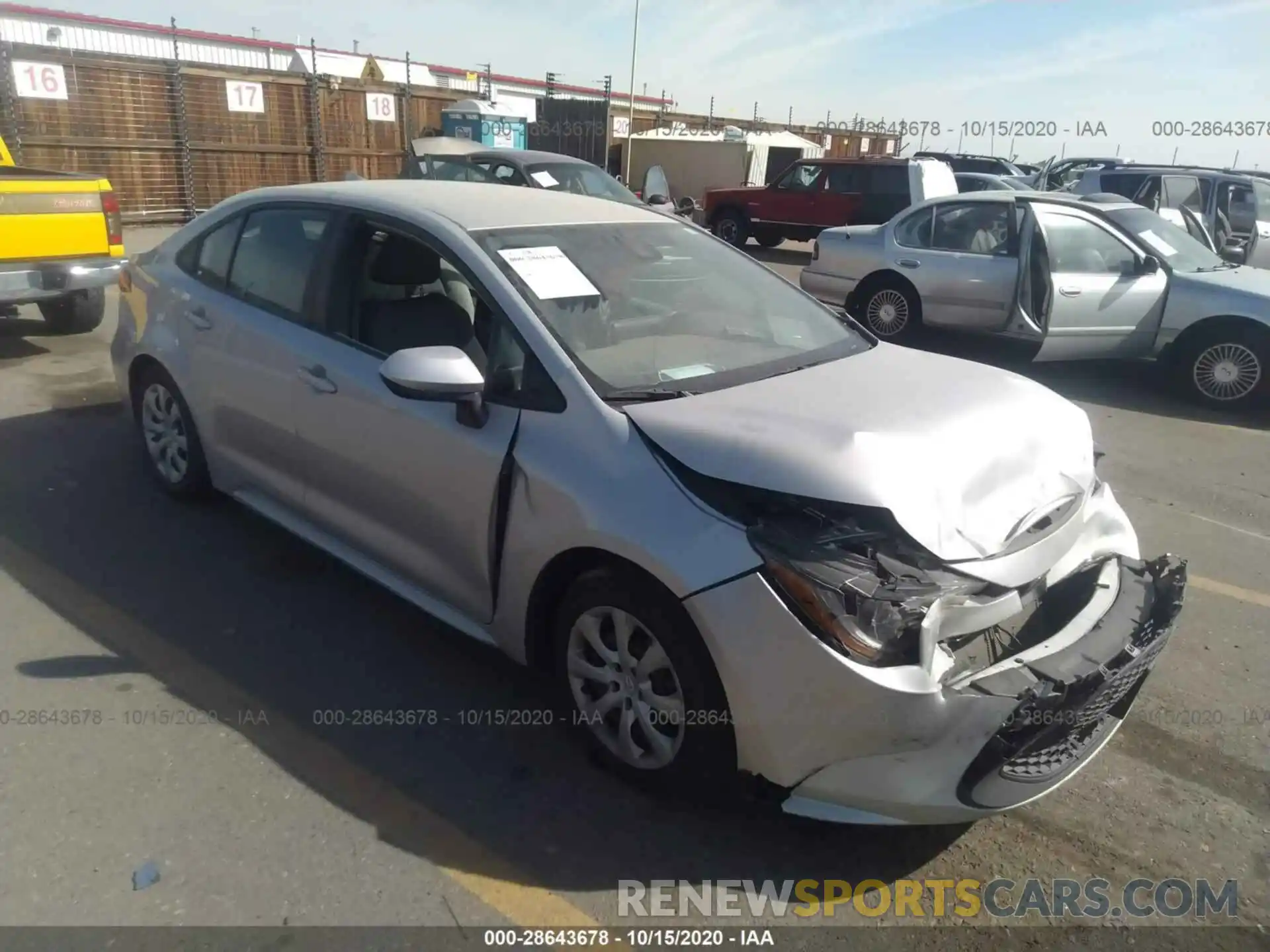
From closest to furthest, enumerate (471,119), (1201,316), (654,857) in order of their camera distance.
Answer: (654,857)
(1201,316)
(471,119)

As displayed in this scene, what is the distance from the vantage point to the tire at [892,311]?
8.80m

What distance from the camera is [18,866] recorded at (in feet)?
8.21

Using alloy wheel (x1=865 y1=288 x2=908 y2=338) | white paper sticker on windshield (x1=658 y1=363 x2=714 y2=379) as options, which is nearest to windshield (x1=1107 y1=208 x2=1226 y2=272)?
alloy wheel (x1=865 y1=288 x2=908 y2=338)

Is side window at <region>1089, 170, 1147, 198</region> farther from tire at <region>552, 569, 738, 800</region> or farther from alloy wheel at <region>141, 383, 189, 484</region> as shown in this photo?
tire at <region>552, 569, 738, 800</region>

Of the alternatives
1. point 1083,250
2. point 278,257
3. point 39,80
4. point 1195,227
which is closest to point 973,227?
point 1083,250

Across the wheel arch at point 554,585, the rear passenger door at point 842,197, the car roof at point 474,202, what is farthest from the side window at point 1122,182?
the wheel arch at point 554,585

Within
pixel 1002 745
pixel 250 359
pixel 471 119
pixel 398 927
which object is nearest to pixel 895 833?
pixel 1002 745

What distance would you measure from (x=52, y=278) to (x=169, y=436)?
136 inches

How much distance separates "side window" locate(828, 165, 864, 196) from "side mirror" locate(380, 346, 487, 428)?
1388 centimetres

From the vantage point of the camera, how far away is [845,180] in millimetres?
15617

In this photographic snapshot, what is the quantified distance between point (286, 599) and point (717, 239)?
238cm

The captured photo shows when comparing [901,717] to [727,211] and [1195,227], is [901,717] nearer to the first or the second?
[1195,227]

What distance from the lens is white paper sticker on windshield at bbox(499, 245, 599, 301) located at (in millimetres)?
3119

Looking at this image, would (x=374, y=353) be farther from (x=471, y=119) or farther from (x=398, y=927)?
(x=471, y=119)
